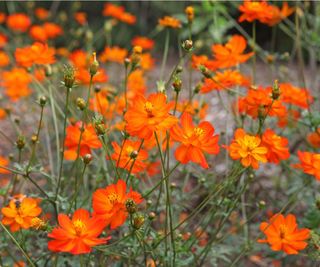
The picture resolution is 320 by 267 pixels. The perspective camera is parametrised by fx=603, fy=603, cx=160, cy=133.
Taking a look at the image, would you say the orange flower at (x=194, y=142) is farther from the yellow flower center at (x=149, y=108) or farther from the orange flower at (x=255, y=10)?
the orange flower at (x=255, y=10)

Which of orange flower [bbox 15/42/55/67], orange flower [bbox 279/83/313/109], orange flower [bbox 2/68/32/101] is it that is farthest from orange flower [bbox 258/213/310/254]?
orange flower [bbox 2/68/32/101]

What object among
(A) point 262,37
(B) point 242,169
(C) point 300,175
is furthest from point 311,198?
(A) point 262,37

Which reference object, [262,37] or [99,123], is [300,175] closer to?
[99,123]

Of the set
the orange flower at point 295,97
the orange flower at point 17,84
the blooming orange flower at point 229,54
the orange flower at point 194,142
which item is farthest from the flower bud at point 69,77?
the orange flower at point 17,84

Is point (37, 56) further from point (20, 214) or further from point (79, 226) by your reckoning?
point (79, 226)

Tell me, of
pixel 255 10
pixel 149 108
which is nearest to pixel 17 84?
pixel 255 10

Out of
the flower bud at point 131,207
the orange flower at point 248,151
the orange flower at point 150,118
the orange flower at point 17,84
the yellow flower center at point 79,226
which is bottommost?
the orange flower at point 17,84

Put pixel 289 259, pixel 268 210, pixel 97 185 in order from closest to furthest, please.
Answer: pixel 97 185, pixel 289 259, pixel 268 210
